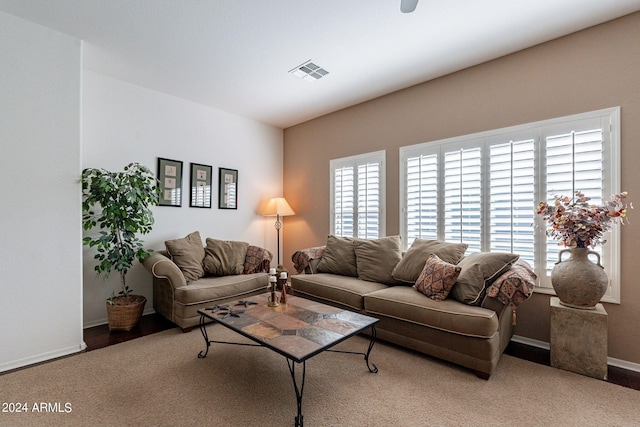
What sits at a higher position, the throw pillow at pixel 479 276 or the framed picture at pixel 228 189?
the framed picture at pixel 228 189

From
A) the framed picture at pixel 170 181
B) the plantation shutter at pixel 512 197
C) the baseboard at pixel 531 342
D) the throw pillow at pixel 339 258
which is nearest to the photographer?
the baseboard at pixel 531 342

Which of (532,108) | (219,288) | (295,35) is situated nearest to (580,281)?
(532,108)

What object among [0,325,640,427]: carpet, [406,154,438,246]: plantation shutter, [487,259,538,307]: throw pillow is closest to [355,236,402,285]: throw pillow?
[406,154,438,246]: plantation shutter

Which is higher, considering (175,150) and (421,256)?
(175,150)

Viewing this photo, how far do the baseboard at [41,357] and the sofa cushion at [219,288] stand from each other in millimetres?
856

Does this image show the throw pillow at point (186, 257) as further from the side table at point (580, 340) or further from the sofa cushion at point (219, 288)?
the side table at point (580, 340)

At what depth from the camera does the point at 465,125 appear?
321 cm

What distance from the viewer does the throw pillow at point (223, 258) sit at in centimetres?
365

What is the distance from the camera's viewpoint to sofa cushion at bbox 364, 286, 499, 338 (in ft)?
7.08

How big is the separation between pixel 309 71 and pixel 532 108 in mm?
2264

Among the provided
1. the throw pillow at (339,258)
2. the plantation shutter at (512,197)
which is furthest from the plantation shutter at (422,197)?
the throw pillow at (339,258)

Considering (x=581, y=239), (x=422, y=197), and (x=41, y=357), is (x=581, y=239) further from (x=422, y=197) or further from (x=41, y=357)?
(x=41, y=357)

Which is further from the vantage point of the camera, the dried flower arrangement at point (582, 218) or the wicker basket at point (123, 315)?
the wicker basket at point (123, 315)

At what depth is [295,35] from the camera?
259cm
